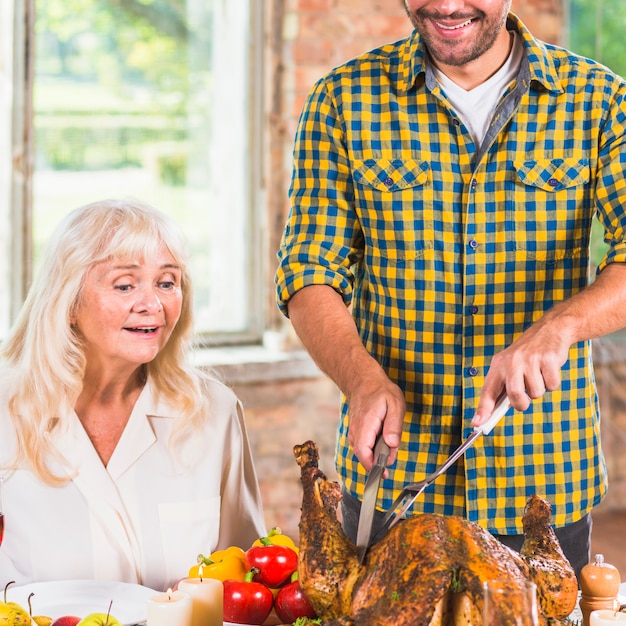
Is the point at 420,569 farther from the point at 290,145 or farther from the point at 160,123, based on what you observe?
the point at 160,123

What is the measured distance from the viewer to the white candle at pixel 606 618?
4.26 feet

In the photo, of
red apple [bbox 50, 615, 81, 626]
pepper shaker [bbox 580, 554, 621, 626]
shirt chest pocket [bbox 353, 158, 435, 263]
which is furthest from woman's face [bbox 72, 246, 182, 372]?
A: pepper shaker [bbox 580, 554, 621, 626]

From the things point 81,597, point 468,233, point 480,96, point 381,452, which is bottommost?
point 81,597

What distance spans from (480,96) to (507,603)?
1102 mm

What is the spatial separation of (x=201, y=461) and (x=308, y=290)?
52cm

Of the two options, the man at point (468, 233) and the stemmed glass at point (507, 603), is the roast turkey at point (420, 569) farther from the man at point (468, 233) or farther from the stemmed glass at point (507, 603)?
the man at point (468, 233)

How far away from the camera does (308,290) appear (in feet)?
5.94

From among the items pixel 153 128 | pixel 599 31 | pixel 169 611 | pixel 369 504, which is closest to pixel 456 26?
pixel 369 504

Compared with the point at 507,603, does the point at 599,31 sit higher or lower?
higher

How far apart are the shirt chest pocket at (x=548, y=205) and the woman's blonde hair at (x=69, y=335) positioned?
75cm

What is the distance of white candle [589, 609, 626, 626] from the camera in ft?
4.26

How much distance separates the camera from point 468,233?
183 cm

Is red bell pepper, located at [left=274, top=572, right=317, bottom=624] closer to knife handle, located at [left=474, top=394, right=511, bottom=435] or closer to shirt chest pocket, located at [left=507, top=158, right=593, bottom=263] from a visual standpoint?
knife handle, located at [left=474, top=394, right=511, bottom=435]

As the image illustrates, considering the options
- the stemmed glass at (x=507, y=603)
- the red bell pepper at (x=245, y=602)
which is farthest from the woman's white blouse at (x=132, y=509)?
the stemmed glass at (x=507, y=603)
